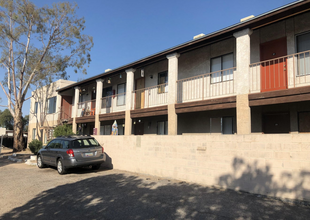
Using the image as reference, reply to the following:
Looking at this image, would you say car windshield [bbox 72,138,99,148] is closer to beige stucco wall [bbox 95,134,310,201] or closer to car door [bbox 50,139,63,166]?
car door [bbox 50,139,63,166]

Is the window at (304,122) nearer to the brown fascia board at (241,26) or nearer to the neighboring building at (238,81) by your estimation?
the neighboring building at (238,81)

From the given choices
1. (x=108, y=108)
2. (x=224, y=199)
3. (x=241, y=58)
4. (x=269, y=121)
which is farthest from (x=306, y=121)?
(x=108, y=108)

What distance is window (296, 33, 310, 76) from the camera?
28.6 feet

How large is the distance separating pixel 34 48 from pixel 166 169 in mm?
21464

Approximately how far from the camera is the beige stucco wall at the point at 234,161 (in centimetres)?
581

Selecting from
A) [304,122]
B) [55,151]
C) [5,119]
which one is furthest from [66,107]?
[5,119]

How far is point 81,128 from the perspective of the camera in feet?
68.5

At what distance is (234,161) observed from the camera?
7.03m

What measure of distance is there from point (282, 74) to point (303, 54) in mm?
975

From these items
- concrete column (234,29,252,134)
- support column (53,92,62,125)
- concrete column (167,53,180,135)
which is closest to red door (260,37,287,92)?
concrete column (234,29,252,134)

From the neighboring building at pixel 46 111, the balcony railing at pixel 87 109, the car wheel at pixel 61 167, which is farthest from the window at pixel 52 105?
the car wheel at pixel 61 167

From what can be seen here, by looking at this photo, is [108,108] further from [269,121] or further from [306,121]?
[306,121]

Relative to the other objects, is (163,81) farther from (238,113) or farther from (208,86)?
(238,113)

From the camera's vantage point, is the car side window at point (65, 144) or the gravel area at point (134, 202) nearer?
the gravel area at point (134, 202)
